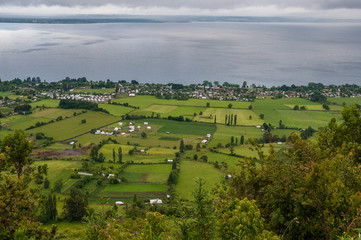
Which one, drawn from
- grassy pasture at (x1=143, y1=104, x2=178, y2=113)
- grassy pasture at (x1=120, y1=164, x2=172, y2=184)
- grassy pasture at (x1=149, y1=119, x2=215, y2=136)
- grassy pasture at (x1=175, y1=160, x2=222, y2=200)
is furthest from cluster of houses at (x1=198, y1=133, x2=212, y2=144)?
grassy pasture at (x1=143, y1=104, x2=178, y2=113)

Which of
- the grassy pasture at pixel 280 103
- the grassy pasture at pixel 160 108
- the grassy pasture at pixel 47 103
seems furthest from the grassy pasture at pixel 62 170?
the grassy pasture at pixel 280 103

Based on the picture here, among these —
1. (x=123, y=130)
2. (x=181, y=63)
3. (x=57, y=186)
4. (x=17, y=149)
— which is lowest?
(x=57, y=186)

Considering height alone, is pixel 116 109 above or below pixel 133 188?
above

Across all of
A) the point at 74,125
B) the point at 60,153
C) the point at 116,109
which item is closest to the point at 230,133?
the point at 116,109

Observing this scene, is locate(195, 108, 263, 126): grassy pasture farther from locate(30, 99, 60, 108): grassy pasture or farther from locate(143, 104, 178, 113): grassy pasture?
locate(30, 99, 60, 108): grassy pasture

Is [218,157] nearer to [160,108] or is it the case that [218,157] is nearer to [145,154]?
[145,154]

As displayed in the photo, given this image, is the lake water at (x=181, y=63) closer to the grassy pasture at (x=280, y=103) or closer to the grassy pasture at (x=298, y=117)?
the grassy pasture at (x=280, y=103)
